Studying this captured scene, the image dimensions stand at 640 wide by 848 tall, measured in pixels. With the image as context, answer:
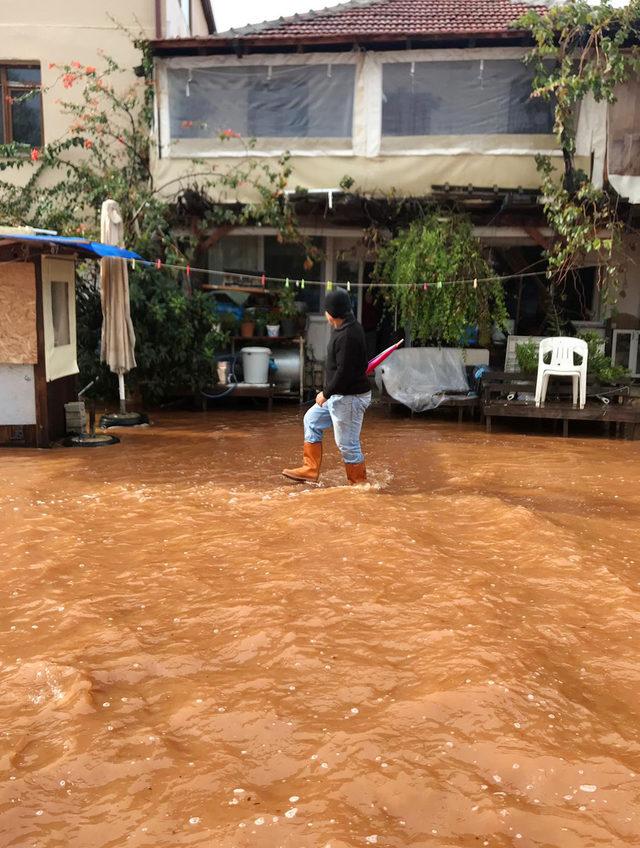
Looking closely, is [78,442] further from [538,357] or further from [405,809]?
[405,809]

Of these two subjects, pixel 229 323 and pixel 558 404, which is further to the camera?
pixel 229 323

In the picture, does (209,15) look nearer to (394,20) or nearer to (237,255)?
(394,20)

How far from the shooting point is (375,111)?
12203 millimetres

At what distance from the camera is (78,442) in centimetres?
947

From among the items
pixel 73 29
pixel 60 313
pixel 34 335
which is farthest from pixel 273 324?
pixel 73 29

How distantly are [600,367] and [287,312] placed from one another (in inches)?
198

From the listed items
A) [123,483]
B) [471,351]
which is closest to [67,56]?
[471,351]

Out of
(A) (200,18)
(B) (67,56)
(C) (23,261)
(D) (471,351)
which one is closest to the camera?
(C) (23,261)

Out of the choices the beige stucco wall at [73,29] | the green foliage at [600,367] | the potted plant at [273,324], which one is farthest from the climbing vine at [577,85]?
the beige stucco wall at [73,29]

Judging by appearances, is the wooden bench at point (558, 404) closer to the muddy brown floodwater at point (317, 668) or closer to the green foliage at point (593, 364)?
the green foliage at point (593, 364)

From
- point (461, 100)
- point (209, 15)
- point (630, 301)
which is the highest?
point (209, 15)

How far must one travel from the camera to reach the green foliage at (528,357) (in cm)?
1130

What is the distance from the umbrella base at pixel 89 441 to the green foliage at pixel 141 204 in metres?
2.10

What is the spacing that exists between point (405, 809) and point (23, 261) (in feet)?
25.8
